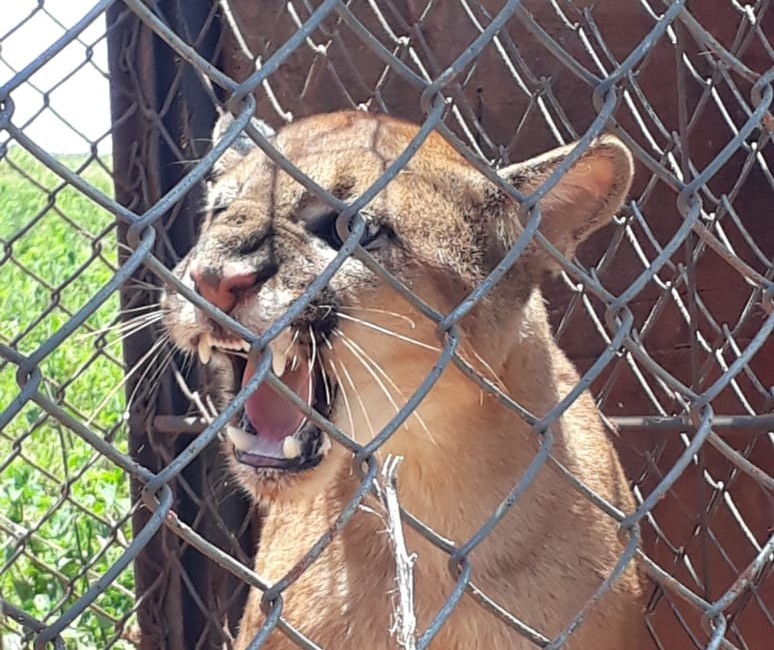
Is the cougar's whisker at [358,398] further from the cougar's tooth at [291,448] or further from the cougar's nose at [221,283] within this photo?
the cougar's nose at [221,283]

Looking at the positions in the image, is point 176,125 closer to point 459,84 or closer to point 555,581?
point 459,84

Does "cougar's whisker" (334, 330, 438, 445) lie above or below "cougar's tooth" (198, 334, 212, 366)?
below

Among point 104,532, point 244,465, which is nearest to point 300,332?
point 244,465

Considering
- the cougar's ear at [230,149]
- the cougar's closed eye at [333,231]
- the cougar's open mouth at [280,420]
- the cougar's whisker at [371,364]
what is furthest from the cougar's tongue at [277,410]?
the cougar's ear at [230,149]

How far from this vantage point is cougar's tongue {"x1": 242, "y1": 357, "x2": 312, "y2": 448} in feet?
7.44

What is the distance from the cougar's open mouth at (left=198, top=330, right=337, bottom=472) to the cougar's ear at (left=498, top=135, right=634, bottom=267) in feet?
1.88

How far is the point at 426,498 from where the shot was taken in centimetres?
271

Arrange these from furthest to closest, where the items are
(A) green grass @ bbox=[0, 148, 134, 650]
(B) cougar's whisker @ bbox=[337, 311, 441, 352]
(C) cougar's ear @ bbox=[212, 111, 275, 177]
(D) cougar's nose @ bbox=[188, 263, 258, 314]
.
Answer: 1. (A) green grass @ bbox=[0, 148, 134, 650]
2. (C) cougar's ear @ bbox=[212, 111, 275, 177]
3. (B) cougar's whisker @ bbox=[337, 311, 441, 352]
4. (D) cougar's nose @ bbox=[188, 263, 258, 314]

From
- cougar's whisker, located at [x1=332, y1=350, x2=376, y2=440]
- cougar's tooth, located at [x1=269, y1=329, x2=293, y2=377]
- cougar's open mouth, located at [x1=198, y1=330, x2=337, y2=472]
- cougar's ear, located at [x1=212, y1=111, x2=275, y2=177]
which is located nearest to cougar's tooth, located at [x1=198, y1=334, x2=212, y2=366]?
cougar's open mouth, located at [x1=198, y1=330, x2=337, y2=472]

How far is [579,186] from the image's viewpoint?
8.24 ft

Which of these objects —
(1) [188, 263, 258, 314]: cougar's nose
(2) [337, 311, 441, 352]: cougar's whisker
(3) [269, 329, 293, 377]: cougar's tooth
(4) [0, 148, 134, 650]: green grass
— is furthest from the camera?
(4) [0, 148, 134, 650]: green grass

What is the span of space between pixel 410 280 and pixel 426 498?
20.5 inches

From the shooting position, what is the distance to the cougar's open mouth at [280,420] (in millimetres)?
2240

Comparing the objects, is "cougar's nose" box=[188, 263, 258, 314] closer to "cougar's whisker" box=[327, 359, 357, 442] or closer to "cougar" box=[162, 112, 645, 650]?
"cougar" box=[162, 112, 645, 650]
